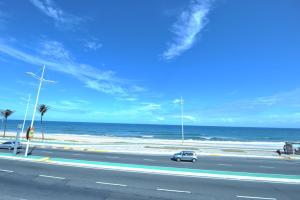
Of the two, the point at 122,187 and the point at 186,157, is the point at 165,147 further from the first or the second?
the point at 122,187

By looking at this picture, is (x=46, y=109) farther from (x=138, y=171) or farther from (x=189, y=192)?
(x=189, y=192)

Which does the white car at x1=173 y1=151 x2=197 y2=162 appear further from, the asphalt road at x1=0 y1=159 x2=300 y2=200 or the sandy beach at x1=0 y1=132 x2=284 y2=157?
the asphalt road at x1=0 y1=159 x2=300 y2=200

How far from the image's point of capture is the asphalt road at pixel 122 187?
13008 millimetres

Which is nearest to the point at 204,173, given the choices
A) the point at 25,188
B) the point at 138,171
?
the point at 138,171

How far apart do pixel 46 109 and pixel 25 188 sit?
52.1 meters

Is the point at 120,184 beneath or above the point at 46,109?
beneath

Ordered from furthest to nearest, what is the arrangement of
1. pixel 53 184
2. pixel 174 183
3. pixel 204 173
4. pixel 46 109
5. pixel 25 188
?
pixel 46 109, pixel 204 173, pixel 174 183, pixel 53 184, pixel 25 188

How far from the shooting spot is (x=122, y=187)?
1490 centimetres

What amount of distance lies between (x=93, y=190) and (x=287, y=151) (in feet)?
129

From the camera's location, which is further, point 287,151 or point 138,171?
point 287,151

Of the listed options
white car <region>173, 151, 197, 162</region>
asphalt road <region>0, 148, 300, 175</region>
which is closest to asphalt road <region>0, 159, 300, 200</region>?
asphalt road <region>0, 148, 300, 175</region>

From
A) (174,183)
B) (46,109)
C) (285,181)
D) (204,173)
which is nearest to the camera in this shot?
(174,183)

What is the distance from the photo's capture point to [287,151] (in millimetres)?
39844

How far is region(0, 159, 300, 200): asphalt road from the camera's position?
42.7 feet
